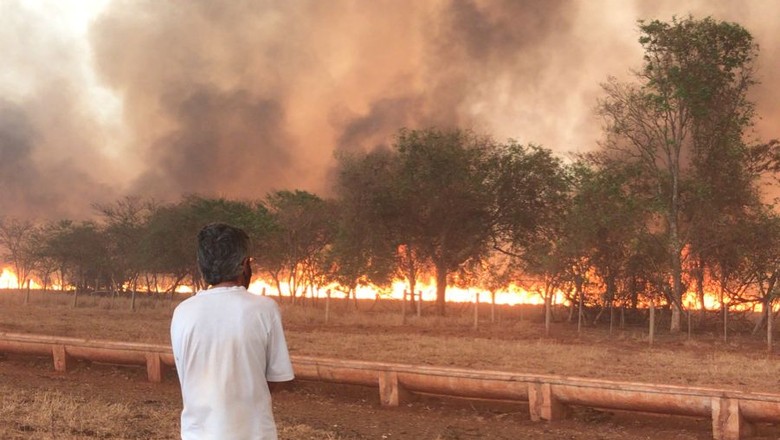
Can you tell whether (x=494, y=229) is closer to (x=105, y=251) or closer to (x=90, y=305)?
(x=90, y=305)

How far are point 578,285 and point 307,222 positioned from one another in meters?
20.8

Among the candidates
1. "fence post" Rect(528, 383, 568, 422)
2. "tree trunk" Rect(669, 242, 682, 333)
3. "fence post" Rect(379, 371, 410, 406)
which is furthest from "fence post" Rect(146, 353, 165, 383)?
"tree trunk" Rect(669, 242, 682, 333)

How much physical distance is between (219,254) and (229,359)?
1.33 feet

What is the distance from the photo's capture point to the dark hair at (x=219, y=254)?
303 centimetres

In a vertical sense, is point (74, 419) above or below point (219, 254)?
below

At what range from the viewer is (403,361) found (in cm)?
1581

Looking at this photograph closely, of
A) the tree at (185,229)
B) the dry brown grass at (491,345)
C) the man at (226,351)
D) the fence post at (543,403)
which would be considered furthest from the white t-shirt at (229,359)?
the tree at (185,229)

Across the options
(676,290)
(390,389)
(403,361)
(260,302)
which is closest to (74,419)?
(390,389)

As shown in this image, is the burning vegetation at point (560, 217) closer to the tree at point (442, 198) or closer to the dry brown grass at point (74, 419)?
the tree at point (442, 198)

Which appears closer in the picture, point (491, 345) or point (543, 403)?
point (543, 403)

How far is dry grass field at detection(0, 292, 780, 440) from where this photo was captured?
8.88 metres

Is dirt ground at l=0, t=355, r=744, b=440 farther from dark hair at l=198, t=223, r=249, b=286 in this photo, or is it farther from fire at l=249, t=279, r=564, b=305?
fire at l=249, t=279, r=564, b=305

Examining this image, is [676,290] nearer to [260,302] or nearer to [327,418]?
[327,418]

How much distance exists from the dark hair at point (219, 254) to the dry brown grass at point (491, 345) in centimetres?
1133
